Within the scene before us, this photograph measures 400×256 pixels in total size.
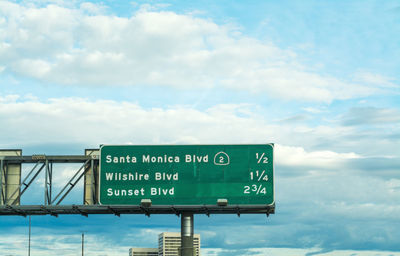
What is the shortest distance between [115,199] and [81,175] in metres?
3.03

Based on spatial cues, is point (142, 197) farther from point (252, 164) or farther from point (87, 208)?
point (252, 164)

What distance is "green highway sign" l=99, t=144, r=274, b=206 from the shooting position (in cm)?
3778

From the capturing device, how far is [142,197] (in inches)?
1495

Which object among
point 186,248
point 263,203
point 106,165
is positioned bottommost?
point 186,248

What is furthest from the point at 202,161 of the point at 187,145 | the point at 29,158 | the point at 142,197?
the point at 29,158

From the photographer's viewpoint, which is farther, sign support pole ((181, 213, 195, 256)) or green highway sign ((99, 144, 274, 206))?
sign support pole ((181, 213, 195, 256))

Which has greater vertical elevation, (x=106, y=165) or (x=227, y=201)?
(x=106, y=165)

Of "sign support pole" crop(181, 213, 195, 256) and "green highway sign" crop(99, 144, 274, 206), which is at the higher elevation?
"green highway sign" crop(99, 144, 274, 206)

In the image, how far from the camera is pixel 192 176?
3800cm

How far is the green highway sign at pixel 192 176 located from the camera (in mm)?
37781

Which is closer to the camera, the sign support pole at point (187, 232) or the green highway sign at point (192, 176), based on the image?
the green highway sign at point (192, 176)

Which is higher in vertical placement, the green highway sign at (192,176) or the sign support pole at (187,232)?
the green highway sign at (192,176)

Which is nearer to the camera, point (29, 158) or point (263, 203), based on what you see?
point (263, 203)

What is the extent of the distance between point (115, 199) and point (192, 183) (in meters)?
4.56
